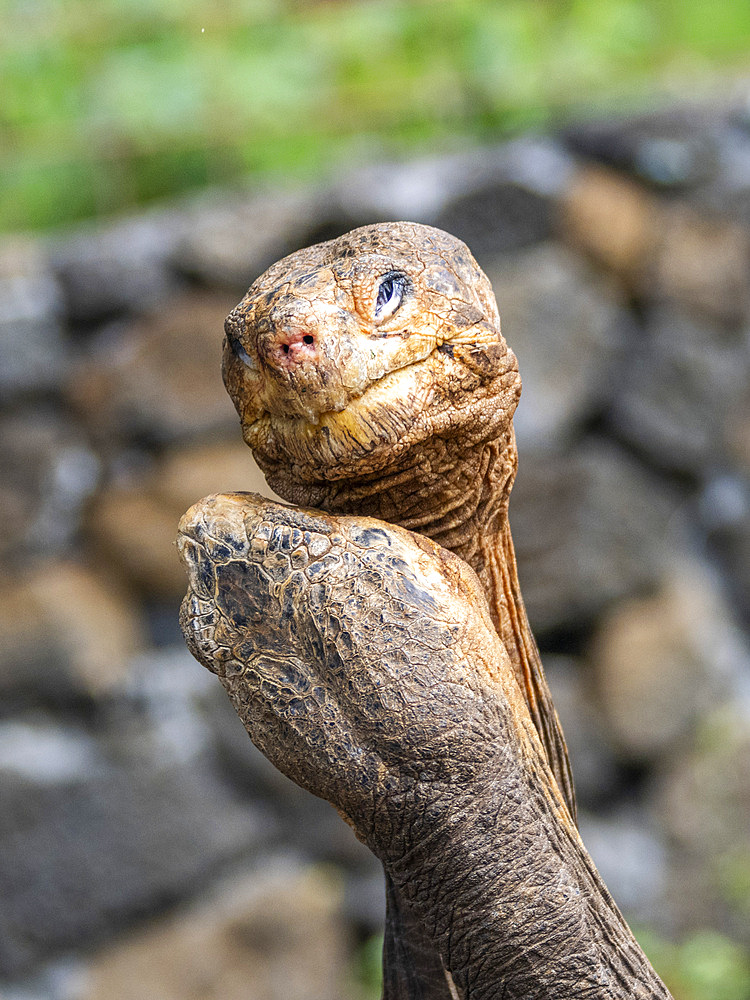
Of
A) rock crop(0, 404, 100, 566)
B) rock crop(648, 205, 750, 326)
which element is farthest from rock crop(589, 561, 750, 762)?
rock crop(0, 404, 100, 566)

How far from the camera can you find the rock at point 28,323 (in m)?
1.83

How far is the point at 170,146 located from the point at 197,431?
56 cm

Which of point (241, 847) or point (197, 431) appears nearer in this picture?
point (197, 431)

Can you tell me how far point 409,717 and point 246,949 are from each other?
5.35ft

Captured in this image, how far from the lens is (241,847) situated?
2.04m

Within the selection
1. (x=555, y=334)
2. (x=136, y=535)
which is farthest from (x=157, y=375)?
(x=555, y=334)

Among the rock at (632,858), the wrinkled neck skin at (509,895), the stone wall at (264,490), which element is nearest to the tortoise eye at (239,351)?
the wrinkled neck skin at (509,895)

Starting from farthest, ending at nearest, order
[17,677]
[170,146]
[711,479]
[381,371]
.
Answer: [711,479], [170,146], [17,677], [381,371]

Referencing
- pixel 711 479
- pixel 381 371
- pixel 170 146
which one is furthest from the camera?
pixel 711 479

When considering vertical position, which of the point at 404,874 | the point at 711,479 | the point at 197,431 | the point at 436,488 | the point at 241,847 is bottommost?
the point at 241,847

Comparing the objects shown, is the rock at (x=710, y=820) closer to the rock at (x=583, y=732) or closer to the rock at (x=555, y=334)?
the rock at (x=583, y=732)

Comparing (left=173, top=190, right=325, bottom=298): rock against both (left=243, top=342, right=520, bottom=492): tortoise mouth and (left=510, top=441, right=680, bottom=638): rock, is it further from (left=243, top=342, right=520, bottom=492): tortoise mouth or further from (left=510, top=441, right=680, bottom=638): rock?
(left=243, top=342, right=520, bottom=492): tortoise mouth

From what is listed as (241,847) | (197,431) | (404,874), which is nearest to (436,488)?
(404,874)

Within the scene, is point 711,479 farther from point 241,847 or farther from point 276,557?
point 276,557
